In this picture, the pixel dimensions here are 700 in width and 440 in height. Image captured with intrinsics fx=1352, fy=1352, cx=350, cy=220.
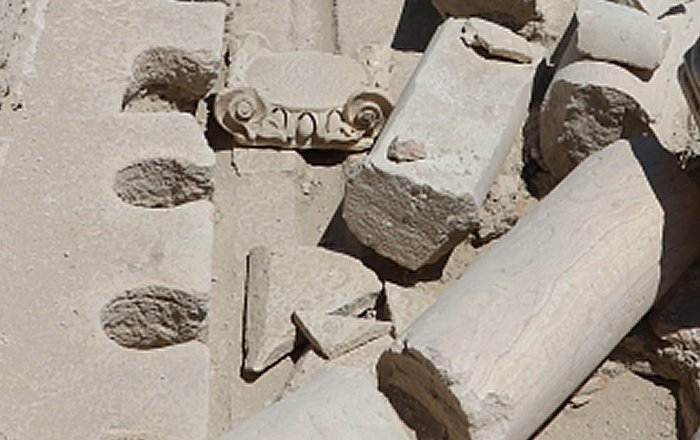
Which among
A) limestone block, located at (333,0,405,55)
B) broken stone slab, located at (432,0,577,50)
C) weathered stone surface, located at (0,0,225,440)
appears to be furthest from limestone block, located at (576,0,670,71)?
weathered stone surface, located at (0,0,225,440)

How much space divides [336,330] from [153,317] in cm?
74

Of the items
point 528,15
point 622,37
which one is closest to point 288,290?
point 622,37

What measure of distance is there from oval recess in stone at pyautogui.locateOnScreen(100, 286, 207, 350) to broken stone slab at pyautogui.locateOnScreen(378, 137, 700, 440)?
0.77m

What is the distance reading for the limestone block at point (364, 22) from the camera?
7212mm

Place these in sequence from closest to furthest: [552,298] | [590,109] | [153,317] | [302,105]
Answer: [552,298] → [153,317] → [590,109] → [302,105]

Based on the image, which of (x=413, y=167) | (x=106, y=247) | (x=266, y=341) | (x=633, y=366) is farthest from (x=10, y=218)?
(x=633, y=366)

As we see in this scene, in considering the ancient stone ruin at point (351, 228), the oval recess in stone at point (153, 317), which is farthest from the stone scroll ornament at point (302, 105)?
the oval recess in stone at point (153, 317)

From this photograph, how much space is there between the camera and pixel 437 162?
5.45 metres

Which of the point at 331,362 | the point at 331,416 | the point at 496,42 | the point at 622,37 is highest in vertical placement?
the point at 622,37

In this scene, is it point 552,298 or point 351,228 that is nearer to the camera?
point 552,298

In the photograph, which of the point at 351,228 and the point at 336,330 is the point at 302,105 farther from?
the point at 336,330

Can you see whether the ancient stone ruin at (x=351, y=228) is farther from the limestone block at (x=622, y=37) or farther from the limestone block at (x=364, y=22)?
the limestone block at (x=364, y=22)

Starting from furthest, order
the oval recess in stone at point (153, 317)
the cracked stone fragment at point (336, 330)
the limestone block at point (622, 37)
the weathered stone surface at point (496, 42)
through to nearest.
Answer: the weathered stone surface at point (496, 42) < the limestone block at point (622, 37) < the cracked stone fragment at point (336, 330) < the oval recess in stone at point (153, 317)

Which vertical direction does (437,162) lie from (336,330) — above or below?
above
